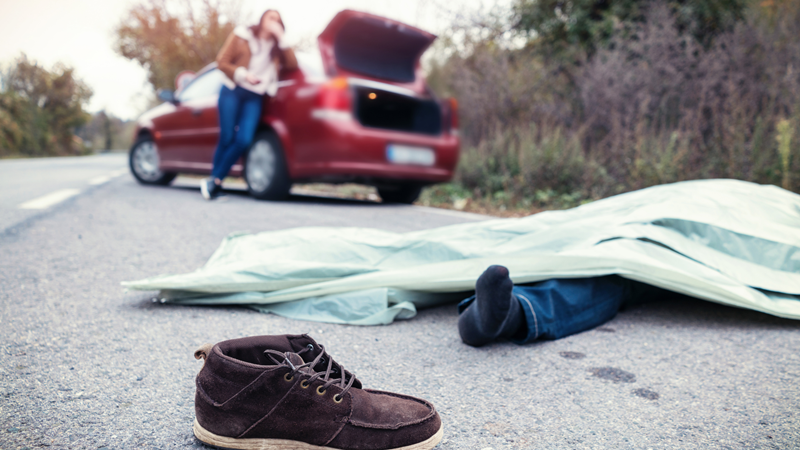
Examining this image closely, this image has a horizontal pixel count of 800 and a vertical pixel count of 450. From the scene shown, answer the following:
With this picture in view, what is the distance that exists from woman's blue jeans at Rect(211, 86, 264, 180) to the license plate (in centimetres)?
142

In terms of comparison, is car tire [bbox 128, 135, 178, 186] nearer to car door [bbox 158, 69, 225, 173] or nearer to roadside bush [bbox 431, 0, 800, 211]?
car door [bbox 158, 69, 225, 173]

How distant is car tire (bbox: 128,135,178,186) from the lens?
7211 millimetres

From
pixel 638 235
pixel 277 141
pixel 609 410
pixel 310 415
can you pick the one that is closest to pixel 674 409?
pixel 609 410

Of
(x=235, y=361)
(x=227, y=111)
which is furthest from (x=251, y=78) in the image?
(x=235, y=361)

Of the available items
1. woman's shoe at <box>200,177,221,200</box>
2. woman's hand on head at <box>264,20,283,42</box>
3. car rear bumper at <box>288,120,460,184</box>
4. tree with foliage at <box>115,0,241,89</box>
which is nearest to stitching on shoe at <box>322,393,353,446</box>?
car rear bumper at <box>288,120,460,184</box>

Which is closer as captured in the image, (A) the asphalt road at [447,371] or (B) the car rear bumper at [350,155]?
(A) the asphalt road at [447,371]

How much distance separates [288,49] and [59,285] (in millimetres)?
3461

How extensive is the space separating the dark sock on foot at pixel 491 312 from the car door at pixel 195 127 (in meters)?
5.03

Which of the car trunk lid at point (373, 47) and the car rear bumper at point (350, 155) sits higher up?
the car trunk lid at point (373, 47)

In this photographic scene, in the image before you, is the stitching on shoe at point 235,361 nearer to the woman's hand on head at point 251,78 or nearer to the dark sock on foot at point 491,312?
the dark sock on foot at point 491,312

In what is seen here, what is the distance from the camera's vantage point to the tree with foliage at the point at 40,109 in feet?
85.9

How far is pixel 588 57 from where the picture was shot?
7848mm

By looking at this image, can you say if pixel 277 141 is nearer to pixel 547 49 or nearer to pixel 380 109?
pixel 380 109

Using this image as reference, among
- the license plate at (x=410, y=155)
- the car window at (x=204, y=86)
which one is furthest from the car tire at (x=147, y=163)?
the license plate at (x=410, y=155)
